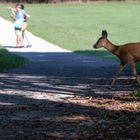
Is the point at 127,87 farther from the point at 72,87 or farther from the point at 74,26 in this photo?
the point at 74,26

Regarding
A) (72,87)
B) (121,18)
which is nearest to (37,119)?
(72,87)

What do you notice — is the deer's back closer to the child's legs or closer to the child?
the child

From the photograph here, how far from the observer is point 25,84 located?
14.3 m

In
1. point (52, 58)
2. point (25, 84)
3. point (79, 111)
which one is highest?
point (79, 111)

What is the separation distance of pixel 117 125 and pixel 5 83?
250 inches

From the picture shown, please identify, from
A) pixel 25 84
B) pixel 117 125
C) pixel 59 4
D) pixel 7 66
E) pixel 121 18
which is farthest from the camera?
pixel 59 4

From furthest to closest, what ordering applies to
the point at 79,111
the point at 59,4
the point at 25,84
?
the point at 59,4 → the point at 25,84 → the point at 79,111

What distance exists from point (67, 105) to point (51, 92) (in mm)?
2101

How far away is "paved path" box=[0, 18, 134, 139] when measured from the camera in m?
8.44

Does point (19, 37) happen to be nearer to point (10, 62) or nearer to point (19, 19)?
point (19, 19)

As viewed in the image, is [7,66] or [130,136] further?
[7,66]

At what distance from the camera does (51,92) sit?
12594 millimetres

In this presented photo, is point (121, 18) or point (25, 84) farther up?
point (25, 84)

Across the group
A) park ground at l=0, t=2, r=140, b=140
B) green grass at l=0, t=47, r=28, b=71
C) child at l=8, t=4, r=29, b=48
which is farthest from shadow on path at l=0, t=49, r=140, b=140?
child at l=8, t=4, r=29, b=48
